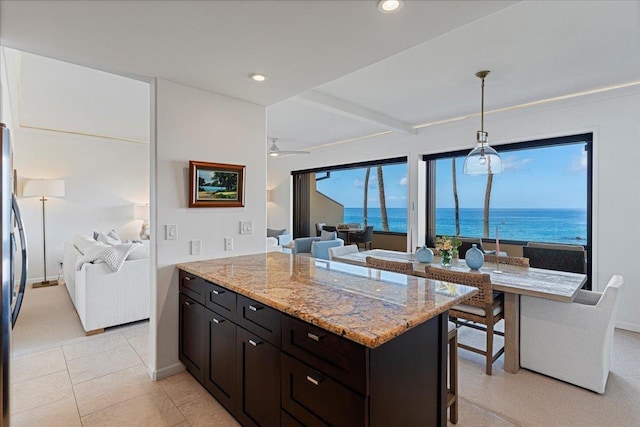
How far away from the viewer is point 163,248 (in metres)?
2.57

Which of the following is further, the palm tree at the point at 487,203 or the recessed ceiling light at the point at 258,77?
the palm tree at the point at 487,203

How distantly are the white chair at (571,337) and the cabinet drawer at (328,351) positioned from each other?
7.23 ft

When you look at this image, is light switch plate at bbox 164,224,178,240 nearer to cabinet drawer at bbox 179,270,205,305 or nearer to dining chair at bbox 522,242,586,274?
cabinet drawer at bbox 179,270,205,305

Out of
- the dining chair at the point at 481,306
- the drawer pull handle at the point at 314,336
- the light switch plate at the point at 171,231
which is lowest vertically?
the dining chair at the point at 481,306

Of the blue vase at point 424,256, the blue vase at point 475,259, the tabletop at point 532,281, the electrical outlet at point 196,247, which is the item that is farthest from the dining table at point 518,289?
the electrical outlet at point 196,247

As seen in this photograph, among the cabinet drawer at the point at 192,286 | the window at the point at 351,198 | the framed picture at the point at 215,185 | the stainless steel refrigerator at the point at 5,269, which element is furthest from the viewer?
the window at the point at 351,198

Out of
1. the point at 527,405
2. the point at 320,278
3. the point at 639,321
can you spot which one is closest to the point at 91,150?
the point at 320,278

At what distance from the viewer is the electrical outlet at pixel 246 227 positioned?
9.93 feet

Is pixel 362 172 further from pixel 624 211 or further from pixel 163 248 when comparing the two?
pixel 163 248

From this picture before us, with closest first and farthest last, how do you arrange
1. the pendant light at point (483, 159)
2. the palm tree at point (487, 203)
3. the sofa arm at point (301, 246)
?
1. the pendant light at point (483, 159)
2. the palm tree at point (487, 203)
3. the sofa arm at point (301, 246)

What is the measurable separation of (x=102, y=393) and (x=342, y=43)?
3036mm

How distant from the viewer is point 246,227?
3.05 meters

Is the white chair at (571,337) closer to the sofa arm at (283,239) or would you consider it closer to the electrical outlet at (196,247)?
the electrical outlet at (196,247)

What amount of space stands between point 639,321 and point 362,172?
7681 millimetres
